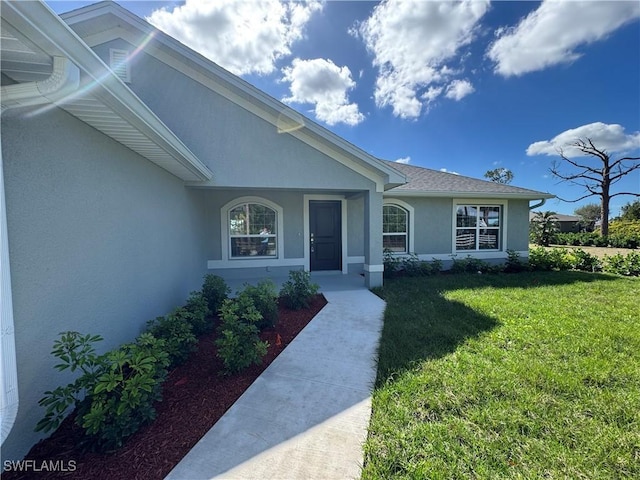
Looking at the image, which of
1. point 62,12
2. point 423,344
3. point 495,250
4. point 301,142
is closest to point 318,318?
point 423,344

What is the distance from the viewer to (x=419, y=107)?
1238 centimetres

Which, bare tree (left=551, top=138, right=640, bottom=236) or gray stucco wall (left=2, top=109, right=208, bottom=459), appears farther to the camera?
bare tree (left=551, top=138, right=640, bottom=236)

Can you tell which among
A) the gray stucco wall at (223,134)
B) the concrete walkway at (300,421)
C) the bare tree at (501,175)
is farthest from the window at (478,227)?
the bare tree at (501,175)

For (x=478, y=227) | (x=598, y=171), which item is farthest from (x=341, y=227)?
(x=598, y=171)

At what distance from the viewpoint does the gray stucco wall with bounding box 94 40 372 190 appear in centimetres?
566

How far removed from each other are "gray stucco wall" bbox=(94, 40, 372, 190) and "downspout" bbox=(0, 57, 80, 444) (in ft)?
13.2

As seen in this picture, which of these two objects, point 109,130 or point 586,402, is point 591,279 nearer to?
point 586,402

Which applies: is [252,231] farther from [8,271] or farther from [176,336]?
[8,271]

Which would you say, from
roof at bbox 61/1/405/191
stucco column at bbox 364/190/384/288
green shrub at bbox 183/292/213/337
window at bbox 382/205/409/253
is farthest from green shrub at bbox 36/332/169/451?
window at bbox 382/205/409/253

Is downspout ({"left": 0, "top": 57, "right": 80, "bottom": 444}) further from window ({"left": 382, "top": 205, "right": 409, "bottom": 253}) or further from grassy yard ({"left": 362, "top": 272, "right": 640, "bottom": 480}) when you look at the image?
window ({"left": 382, "top": 205, "right": 409, "bottom": 253})

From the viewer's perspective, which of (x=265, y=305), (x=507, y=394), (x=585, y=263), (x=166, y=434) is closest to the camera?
(x=166, y=434)

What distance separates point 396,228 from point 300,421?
8302mm

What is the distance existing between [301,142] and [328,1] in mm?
4195

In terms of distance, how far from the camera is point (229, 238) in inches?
320
